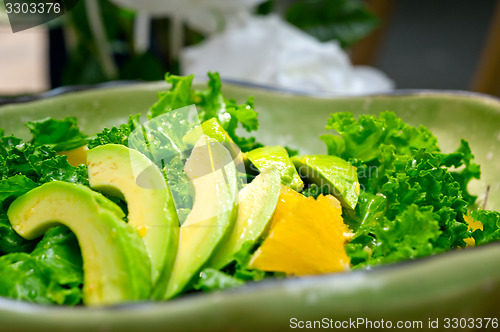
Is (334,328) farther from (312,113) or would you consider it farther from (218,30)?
(218,30)

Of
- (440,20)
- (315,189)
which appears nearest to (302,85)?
(315,189)

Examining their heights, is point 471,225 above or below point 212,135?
below

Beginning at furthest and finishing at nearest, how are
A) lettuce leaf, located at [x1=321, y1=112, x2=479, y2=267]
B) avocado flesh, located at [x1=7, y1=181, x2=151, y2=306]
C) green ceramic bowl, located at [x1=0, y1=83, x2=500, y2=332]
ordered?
lettuce leaf, located at [x1=321, y1=112, x2=479, y2=267], avocado flesh, located at [x1=7, y1=181, x2=151, y2=306], green ceramic bowl, located at [x1=0, y1=83, x2=500, y2=332]

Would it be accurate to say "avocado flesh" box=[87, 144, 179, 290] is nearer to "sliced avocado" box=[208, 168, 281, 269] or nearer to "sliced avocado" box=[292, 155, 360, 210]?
"sliced avocado" box=[208, 168, 281, 269]

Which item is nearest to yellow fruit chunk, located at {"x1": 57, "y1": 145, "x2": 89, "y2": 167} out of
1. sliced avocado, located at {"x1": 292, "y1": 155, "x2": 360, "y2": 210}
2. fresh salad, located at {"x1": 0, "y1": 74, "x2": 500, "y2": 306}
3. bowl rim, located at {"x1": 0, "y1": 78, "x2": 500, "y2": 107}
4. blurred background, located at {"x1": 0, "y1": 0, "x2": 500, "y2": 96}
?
fresh salad, located at {"x1": 0, "y1": 74, "x2": 500, "y2": 306}

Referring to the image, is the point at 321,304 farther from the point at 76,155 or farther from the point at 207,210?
the point at 76,155

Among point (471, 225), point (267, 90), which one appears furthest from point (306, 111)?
point (471, 225)

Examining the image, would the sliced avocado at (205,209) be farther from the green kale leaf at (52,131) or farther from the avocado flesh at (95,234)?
the green kale leaf at (52,131)
